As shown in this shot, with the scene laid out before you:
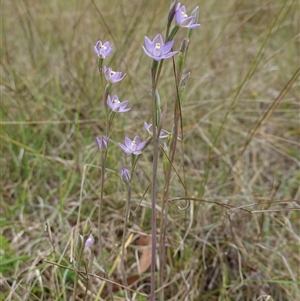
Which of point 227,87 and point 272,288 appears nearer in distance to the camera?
point 272,288

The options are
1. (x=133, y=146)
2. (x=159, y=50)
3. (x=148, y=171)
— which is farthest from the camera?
(x=148, y=171)

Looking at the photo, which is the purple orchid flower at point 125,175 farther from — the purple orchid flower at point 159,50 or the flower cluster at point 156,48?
the purple orchid flower at point 159,50

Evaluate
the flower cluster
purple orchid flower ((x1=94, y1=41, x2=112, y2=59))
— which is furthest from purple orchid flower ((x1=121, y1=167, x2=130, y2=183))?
purple orchid flower ((x1=94, y1=41, x2=112, y2=59))

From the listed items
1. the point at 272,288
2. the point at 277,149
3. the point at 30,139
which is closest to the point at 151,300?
the point at 272,288

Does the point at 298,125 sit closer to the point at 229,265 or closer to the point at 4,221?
the point at 229,265

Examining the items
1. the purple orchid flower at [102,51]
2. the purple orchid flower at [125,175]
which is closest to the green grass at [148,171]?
the purple orchid flower at [125,175]

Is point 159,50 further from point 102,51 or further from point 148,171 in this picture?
point 148,171

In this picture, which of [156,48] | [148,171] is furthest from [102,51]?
[148,171]

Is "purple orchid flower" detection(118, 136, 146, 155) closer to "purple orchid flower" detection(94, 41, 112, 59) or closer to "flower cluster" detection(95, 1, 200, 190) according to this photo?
"flower cluster" detection(95, 1, 200, 190)
